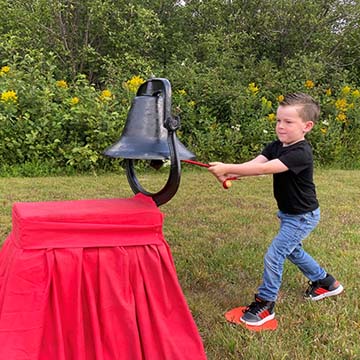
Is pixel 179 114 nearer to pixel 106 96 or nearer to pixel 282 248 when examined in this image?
pixel 106 96

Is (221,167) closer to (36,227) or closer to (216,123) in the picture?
(36,227)

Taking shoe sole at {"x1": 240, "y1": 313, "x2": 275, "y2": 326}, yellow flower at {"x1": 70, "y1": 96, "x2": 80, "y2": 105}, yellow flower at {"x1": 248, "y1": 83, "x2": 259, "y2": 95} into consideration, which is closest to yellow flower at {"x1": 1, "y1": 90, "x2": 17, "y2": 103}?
yellow flower at {"x1": 70, "y1": 96, "x2": 80, "y2": 105}

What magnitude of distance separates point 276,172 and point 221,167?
31 centimetres

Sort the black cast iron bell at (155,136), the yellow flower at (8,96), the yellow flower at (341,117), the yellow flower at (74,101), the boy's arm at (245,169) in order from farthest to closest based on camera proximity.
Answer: the yellow flower at (341,117) < the yellow flower at (74,101) < the yellow flower at (8,96) < the boy's arm at (245,169) < the black cast iron bell at (155,136)

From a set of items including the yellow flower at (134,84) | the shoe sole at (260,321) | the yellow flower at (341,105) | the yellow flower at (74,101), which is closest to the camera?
the shoe sole at (260,321)

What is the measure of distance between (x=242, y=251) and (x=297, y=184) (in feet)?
3.68

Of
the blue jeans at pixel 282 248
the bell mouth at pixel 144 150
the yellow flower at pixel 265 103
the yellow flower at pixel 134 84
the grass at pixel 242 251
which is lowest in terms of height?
the grass at pixel 242 251

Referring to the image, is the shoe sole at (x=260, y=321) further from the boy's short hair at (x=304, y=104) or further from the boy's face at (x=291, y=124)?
the boy's short hair at (x=304, y=104)

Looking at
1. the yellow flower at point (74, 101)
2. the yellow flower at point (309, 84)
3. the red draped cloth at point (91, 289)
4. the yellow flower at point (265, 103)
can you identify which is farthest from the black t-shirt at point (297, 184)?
the yellow flower at point (309, 84)

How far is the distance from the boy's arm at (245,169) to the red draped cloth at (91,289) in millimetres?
420

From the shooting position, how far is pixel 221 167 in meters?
2.51

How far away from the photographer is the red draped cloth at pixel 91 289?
6.49 feet

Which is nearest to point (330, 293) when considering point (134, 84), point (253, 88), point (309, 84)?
point (134, 84)

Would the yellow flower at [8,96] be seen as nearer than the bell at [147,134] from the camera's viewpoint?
No
